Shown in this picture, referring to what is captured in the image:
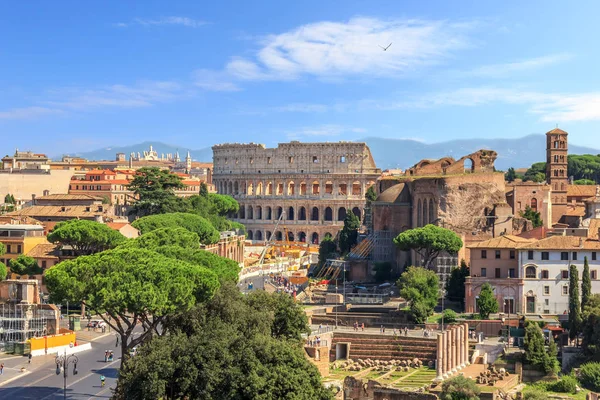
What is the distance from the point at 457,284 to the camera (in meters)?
54.3

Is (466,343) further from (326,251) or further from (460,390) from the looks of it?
(326,251)

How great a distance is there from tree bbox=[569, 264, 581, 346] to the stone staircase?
21.3ft

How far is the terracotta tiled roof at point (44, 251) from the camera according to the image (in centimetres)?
5985

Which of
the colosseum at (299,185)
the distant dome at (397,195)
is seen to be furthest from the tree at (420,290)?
the colosseum at (299,185)

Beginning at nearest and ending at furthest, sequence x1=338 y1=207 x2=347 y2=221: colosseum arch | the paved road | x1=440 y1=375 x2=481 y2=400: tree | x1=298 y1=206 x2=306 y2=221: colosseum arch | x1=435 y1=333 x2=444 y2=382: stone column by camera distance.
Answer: x1=440 y1=375 x2=481 y2=400: tree < the paved road < x1=435 y1=333 x2=444 y2=382: stone column < x1=338 y1=207 x2=347 y2=221: colosseum arch < x1=298 y1=206 x2=306 y2=221: colosseum arch

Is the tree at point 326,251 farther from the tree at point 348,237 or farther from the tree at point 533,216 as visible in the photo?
the tree at point 533,216

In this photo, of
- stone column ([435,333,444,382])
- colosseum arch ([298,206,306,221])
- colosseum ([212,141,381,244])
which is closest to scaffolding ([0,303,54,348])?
stone column ([435,333,444,382])

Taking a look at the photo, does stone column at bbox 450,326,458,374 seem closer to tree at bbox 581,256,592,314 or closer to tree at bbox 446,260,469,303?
tree at bbox 581,256,592,314

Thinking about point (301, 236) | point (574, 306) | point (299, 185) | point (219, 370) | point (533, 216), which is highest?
point (299, 185)

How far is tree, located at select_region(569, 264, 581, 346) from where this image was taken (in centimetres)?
4538

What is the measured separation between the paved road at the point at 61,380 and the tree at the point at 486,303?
1808 centimetres

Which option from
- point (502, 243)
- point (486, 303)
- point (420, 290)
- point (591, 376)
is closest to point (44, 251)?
point (420, 290)

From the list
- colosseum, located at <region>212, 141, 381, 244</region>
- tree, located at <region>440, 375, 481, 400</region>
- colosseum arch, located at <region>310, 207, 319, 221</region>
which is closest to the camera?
tree, located at <region>440, 375, 481, 400</region>

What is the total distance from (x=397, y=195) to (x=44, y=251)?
2496cm
